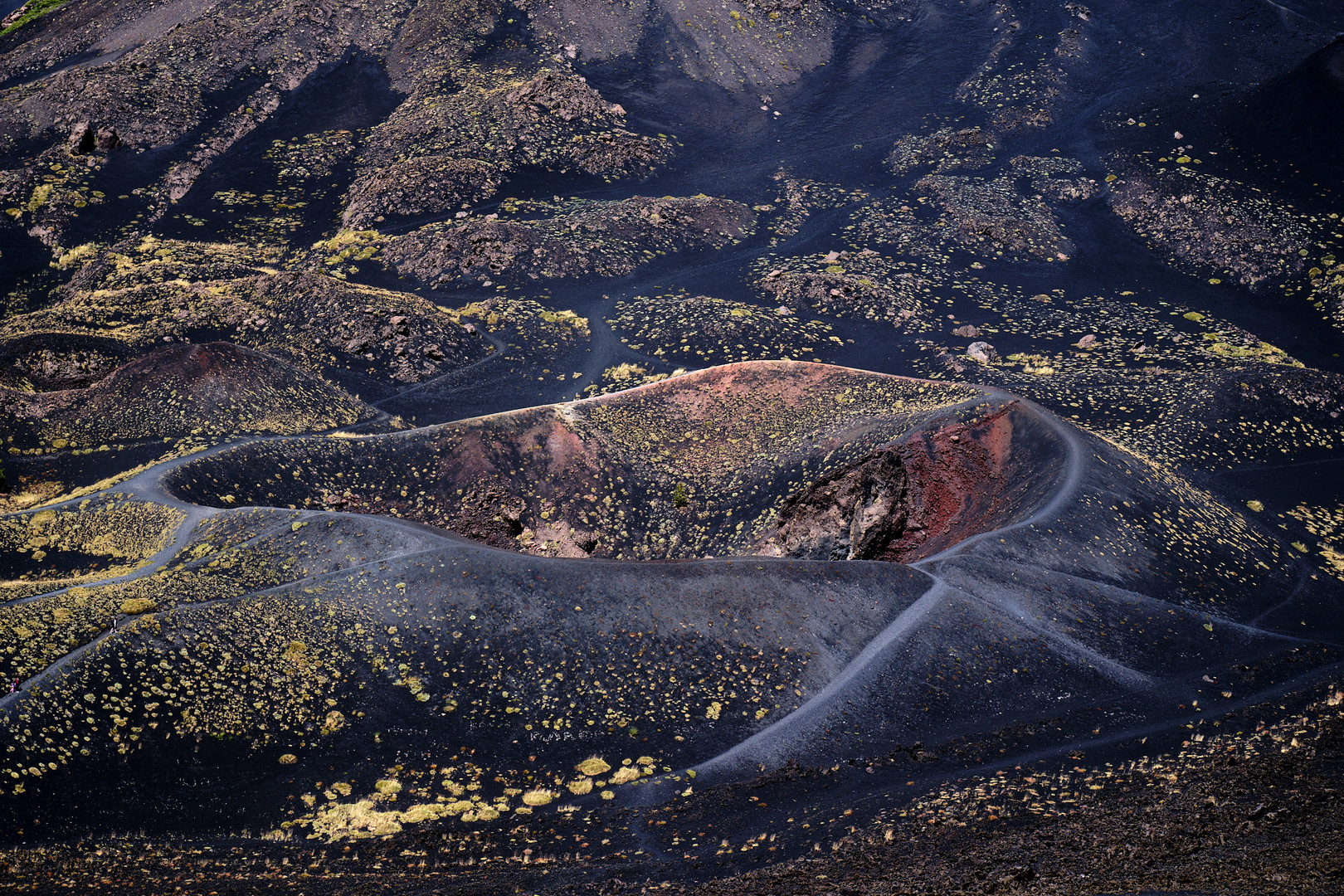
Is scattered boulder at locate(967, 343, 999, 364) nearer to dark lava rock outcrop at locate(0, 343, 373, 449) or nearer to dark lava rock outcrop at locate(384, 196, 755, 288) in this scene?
dark lava rock outcrop at locate(384, 196, 755, 288)

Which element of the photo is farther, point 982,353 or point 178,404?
point 982,353

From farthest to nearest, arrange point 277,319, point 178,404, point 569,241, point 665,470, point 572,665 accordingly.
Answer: point 569,241
point 277,319
point 178,404
point 665,470
point 572,665

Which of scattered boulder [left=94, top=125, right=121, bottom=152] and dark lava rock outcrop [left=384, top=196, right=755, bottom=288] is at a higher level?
scattered boulder [left=94, top=125, right=121, bottom=152]

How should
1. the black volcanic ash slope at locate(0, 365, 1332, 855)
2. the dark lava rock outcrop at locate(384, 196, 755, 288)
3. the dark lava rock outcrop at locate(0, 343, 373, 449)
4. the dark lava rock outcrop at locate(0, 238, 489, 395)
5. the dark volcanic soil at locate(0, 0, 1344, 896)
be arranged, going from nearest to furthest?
the dark volcanic soil at locate(0, 0, 1344, 896)
the black volcanic ash slope at locate(0, 365, 1332, 855)
the dark lava rock outcrop at locate(0, 343, 373, 449)
the dark lava rock outcrop at locate(0, 238, 489, 395)
the dark lava rock outcrop at locate(384, 196, 755, 288)

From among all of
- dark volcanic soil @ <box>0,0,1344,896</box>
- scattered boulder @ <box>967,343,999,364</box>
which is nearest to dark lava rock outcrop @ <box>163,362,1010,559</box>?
dark volcanic soil @ <box>0,0,1344,896</box>

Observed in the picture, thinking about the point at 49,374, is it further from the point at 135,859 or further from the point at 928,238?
the point at 928,238

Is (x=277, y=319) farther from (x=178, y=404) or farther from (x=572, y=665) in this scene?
(x=572, y=665)

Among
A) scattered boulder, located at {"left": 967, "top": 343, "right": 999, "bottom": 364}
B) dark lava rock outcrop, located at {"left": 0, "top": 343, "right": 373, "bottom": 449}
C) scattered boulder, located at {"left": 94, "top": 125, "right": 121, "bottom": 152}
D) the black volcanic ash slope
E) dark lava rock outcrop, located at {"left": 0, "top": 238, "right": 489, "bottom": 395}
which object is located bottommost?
the black volcanic ash slope

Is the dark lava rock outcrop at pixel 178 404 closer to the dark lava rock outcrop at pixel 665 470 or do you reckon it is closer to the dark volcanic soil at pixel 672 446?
the dark volcanic soil at pixel 672 446

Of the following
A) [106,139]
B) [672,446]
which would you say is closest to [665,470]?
[672,446]

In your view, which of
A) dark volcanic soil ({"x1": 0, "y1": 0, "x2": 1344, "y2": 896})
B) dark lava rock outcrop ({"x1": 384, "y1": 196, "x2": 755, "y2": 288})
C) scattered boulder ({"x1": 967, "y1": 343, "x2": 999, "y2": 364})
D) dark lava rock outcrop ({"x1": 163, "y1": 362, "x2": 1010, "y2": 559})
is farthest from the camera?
dark lava rock outcrop ({"x1": 384, "y1": 196, "x2": 755, "y2": 288})

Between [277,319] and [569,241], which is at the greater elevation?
[569,241]
